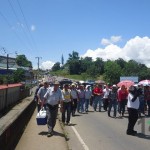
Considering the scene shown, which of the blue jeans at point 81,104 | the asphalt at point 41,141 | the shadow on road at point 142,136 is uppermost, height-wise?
the blue jeans at point 81,104

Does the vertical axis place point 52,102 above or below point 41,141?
above

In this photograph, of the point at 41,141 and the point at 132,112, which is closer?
the point at 41,141

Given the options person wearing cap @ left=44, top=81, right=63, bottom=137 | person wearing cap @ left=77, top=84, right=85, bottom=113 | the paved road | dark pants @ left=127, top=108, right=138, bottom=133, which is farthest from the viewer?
person wearing cap @ left=77, top=84, right=85, bottom=113

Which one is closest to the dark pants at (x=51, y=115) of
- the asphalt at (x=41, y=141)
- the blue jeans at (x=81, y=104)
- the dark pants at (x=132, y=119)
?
the asphalt at (x=41, y=141)

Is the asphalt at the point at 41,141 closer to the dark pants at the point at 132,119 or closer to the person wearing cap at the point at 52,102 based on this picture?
the person wearing cap at the point at 52,102

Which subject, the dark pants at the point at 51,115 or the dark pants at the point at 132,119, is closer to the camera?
the dark pants at the point at 51,115

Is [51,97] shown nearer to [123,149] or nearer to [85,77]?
[123,149]

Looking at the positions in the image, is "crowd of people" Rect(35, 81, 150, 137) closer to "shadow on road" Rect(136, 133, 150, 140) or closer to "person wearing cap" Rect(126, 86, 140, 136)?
"person wearing cap" Rect(126, 86, 140, 136)

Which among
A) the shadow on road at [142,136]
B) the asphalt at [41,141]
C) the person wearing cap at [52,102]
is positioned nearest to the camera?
the asphalt at [41,141]

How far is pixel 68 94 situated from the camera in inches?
640

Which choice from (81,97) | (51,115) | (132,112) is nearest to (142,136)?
(132,112)

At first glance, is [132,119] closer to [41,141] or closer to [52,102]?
[52,102]

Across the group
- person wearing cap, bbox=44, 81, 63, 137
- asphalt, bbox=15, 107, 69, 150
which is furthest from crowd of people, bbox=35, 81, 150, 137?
asphalt, bbox=15, 107, 69, 150

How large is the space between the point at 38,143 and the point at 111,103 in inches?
415
